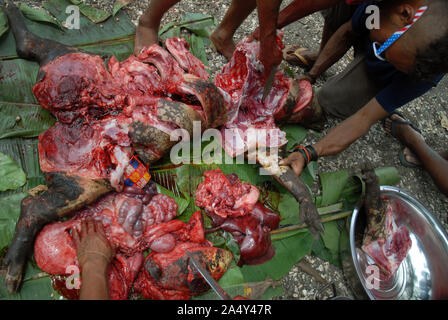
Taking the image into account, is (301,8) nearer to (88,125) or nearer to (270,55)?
(270,55)

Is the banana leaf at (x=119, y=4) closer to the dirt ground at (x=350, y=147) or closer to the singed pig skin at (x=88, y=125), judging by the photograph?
the dirt ground at (x=350, y=147)

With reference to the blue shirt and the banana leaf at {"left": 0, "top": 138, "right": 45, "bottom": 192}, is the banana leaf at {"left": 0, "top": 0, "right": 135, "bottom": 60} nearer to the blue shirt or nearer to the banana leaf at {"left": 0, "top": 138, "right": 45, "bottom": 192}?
the banana leaf at {"left": 0, "top": 138, "right": 45, "bottom": 192}

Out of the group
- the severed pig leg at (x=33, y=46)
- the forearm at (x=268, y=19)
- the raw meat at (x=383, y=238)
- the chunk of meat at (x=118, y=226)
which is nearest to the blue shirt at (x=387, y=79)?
the raw meat at (x=383, y=238)

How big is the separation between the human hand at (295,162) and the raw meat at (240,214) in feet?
1.43

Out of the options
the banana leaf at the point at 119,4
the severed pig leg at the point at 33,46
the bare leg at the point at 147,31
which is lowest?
the severed pig leg at the point at 33,46

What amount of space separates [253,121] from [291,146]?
619mm

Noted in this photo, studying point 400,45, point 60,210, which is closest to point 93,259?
point 60,210

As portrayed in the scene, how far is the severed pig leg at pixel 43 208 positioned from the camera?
2.31m

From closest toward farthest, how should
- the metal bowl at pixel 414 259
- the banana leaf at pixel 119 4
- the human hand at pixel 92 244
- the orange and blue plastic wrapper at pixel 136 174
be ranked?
the human hand at pixel 92 244
the orange and blue plastic wrapper at pixel 136 174
the metal bowl at pixel 414 259
the banana leaf at pixel 119 4

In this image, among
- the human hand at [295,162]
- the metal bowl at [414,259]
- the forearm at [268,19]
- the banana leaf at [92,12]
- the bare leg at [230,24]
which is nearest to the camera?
the forearm at [268,19]

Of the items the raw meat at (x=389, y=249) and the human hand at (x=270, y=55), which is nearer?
the human hand at (x=270, y=55)
